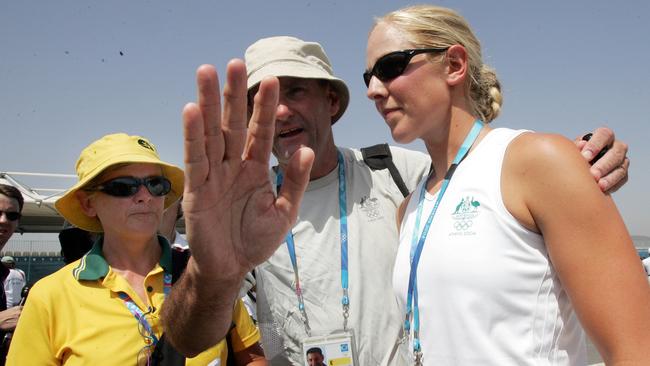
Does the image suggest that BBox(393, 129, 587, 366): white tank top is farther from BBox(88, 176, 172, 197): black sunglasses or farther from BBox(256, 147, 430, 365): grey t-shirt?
BBox(88, 176, 172, 197): black sunglasses

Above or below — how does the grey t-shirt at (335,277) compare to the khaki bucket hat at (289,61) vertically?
below

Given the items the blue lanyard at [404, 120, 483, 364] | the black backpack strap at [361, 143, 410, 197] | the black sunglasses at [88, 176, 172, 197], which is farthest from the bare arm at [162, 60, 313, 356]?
the black backpack strap at [361, 143, 410, 197]

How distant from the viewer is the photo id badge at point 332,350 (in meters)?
2.38

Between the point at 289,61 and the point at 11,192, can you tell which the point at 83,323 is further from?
the point at 11,192

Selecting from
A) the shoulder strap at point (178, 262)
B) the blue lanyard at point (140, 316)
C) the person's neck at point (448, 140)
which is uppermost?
the person's neck at point (448, 140)

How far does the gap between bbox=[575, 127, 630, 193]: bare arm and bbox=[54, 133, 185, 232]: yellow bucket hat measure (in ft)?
6.24

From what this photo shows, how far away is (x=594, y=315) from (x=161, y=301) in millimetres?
1780

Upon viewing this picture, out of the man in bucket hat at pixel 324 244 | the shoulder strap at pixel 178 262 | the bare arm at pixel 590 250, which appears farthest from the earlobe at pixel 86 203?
the bare arm at pixel 590 250

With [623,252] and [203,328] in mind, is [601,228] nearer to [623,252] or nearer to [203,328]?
[623,252]

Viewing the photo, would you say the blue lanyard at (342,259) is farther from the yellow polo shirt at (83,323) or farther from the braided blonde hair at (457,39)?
the braided blonde hair at (457,39)

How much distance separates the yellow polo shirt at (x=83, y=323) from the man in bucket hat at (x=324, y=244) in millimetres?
236


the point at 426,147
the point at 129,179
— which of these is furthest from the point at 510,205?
the point at 129,179

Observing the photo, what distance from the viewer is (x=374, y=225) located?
2.67 m

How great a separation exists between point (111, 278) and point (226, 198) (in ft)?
3.27
